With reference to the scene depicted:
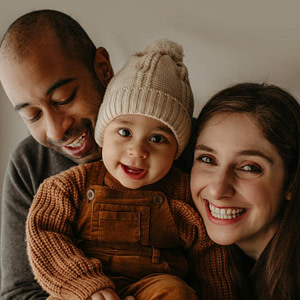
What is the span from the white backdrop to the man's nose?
492 millimetres

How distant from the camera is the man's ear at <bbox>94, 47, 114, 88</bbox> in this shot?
130cm

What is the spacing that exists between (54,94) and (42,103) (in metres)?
0.05

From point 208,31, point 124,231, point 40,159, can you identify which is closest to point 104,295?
point 124,231

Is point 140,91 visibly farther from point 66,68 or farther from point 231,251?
point 231,251

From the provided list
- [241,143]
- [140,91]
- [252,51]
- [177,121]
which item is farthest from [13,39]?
[252,51]

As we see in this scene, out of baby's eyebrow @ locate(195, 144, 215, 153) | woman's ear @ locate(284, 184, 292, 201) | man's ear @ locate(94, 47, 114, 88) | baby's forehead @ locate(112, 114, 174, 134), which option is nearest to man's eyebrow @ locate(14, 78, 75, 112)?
man's ear @ locate(94, 47, 114, 88)

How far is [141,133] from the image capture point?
1.02 meters

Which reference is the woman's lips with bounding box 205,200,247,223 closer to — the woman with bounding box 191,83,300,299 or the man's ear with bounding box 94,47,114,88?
the woman with bounding box 191,83,300,299

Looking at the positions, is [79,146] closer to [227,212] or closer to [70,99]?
[70,99]

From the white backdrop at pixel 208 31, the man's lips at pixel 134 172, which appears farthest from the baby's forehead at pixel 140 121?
the white backdrop at pixel 208 31

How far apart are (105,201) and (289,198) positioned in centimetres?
54

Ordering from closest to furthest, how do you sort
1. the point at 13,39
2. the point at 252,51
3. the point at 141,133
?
1. the point at 141,133
2. the point at 13,39
3. the point at 252,51

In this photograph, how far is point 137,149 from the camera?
101 cm

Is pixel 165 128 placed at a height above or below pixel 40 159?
above
